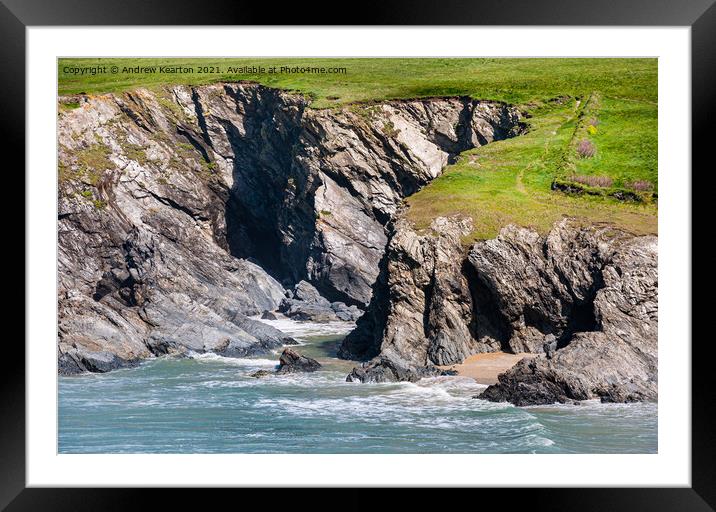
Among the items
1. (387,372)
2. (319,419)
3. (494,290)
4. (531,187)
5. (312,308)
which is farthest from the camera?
(312,308)

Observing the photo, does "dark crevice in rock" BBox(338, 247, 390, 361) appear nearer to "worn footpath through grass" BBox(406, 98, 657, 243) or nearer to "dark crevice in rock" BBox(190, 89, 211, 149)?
"worn footpath through grass" BBox(406, 98, 657, 243)

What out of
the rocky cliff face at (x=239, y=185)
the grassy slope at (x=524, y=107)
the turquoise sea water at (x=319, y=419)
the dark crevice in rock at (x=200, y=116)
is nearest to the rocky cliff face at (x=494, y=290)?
the grassy slope at (x=524, y=107)

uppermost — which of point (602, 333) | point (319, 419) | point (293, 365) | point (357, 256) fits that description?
point (357, 256)

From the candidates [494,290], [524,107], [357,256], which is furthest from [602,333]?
[357,256]
